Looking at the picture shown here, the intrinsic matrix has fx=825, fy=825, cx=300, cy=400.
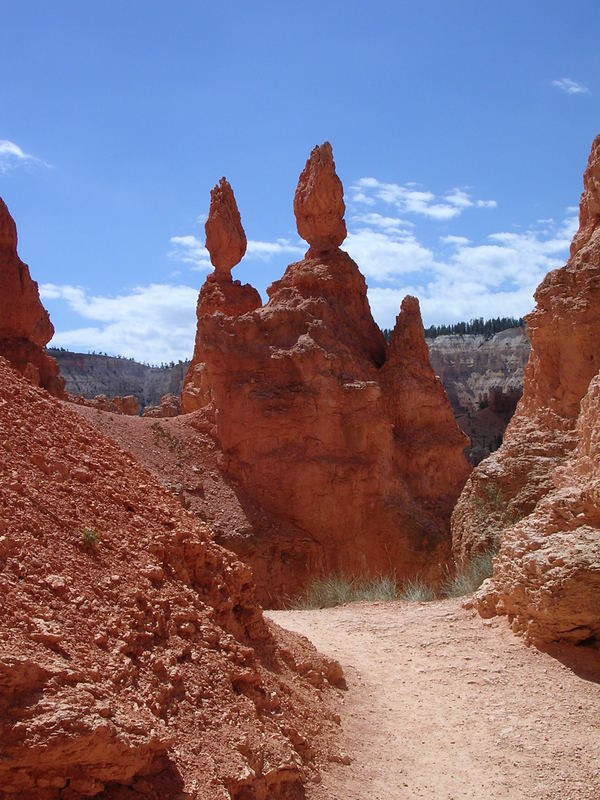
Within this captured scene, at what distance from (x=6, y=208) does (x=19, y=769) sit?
2110 centimetres

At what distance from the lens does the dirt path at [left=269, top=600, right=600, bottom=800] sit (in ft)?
16.5

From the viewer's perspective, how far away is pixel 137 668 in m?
4.32

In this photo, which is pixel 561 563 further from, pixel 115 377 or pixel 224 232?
pixel 115 377

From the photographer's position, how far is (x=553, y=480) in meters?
9.48

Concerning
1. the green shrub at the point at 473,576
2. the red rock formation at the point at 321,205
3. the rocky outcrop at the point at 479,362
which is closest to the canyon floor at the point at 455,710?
the green shrub at the point at 473,576

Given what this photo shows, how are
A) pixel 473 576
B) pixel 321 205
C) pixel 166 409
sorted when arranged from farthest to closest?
pixel 166 409 < pixel 321 205 < pixel 473 576

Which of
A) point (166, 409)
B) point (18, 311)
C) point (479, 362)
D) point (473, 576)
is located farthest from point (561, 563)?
point (479, 362)

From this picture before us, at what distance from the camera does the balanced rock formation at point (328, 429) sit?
66.0 ft

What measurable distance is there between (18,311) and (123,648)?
18651mm

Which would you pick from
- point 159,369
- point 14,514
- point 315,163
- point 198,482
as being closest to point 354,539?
point 198,482

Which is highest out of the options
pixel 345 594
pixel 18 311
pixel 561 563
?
pixel 18 311

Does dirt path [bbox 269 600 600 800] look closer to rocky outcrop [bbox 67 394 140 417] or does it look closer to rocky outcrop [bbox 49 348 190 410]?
rocky outcrop [bbox 67 394 140 417]

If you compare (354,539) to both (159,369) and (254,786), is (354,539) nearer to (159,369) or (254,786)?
(254,786)

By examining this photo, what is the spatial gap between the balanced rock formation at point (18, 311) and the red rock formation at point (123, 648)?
15.4 meters
